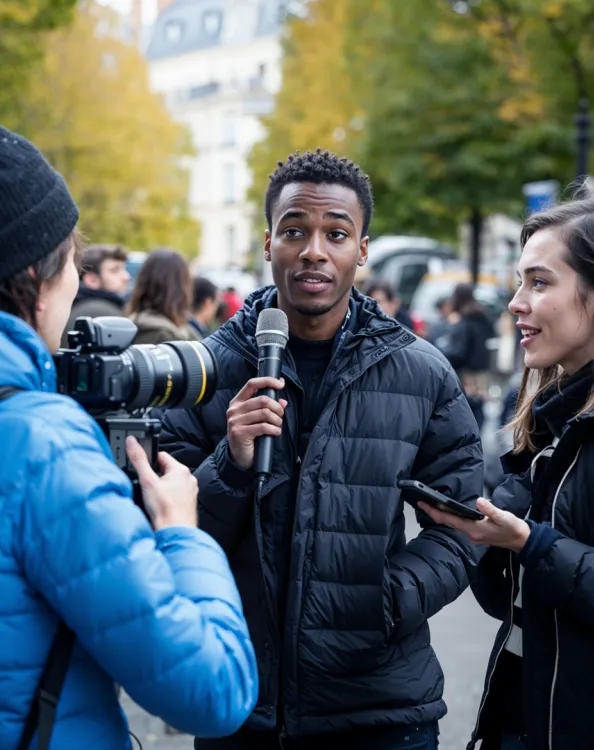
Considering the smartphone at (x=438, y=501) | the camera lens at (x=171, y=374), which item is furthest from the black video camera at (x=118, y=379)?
the smartphone at (x=438, y=501)

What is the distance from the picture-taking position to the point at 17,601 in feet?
6.12

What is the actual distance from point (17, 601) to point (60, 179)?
71cm

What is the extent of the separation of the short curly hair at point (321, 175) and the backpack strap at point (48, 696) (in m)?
1.73

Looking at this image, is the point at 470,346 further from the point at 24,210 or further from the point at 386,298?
the point at 24,210

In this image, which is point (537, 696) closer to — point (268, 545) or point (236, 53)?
point (268, 545)

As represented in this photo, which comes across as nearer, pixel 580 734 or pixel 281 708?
pixel 580 734

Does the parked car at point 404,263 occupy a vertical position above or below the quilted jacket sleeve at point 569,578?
above

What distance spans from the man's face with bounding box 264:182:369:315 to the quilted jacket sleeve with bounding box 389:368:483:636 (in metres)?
0.39

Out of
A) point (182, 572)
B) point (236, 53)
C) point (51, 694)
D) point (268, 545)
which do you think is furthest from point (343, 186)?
point (236, 53)

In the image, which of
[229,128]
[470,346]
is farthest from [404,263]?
[229,128]

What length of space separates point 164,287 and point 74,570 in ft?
17.7

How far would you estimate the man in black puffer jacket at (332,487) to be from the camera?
2.96 meters

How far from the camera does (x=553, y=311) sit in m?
3.01

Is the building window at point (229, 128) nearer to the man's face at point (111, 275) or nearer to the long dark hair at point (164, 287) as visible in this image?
the man's face at point (111, 275)
